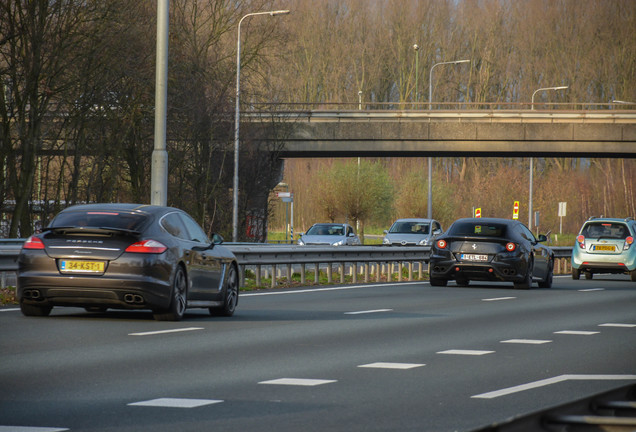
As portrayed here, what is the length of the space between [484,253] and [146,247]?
40.1ft

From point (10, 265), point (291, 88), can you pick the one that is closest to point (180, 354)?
point (10, 265)

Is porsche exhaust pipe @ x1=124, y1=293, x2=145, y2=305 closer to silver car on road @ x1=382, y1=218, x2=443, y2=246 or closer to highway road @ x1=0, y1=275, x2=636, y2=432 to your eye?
highway road @ x1=0, y1=275, x2=636, y2=432

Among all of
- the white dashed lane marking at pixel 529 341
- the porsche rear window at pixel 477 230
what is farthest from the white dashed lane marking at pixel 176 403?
the porsche rear window at pixel 477 230

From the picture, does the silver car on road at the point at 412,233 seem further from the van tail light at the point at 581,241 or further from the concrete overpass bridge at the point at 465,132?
the van tail light at the point at 581,241

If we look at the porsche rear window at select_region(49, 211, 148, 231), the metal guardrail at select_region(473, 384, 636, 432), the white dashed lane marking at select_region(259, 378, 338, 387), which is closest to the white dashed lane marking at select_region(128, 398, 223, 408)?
the white dashed lane marking at select_region(259, 378, 338, 387)

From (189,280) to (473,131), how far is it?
4122cm

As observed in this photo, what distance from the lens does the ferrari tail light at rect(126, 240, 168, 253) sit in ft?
47.2

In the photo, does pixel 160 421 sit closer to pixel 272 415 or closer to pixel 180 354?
pixel 272 415

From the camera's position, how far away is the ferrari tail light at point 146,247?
14383 millimetres

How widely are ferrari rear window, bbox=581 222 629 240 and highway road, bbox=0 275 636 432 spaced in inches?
550

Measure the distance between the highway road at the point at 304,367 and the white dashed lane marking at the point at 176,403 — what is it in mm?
13

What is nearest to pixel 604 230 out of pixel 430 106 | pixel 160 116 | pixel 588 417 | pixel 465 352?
pixel 160 116

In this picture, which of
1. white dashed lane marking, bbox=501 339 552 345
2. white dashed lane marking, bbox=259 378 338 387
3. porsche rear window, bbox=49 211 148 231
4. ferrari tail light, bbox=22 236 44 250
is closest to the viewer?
white dashed lane marking, bbox=259 378 338 387

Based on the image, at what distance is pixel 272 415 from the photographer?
25.6ft
